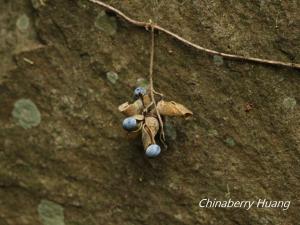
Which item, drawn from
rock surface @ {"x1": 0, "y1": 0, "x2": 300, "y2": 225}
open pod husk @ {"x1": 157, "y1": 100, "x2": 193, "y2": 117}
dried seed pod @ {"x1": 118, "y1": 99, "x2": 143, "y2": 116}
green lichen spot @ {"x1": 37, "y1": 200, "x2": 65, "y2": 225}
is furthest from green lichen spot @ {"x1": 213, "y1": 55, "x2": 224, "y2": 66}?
green lichen spot @ {"x1": 37, "y1": 200, "x2": 65, "y2": 225}

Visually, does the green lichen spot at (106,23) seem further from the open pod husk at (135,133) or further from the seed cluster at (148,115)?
the open pod husk at (135,133)

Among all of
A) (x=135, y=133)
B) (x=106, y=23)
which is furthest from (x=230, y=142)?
(x=106, y=23)

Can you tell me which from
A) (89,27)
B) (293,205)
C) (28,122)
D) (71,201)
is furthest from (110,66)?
(293,205)

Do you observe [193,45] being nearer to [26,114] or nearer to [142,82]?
[142,82]

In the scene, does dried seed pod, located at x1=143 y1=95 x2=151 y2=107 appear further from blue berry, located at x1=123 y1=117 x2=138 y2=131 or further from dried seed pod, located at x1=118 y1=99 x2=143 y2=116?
blue berry, located at x1=123 y1=117 x2=138 y2=131

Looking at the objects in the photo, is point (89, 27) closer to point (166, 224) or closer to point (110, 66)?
point (110, 66)

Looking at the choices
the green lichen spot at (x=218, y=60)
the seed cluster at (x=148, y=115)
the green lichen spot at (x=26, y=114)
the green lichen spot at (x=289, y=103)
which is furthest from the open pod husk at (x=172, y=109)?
the green lichen spot at (x=26, y=114)

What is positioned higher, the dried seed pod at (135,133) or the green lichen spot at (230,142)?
the green lichen spot at (230,142)

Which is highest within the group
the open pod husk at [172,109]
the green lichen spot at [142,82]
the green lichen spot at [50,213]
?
the green lichen spot at [142,82]
